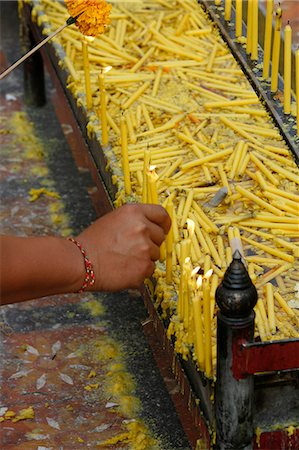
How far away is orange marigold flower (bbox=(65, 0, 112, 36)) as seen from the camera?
3428mm

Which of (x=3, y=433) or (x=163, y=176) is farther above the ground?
(x=163, y=176)

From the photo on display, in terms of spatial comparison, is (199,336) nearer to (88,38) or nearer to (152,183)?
(152,183)

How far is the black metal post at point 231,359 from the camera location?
258 cm

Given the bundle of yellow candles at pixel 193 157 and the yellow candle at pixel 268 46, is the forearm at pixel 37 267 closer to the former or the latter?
the bundle of yellow candles at pixel 193 157

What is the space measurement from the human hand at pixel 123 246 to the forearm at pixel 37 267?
9 centimetres

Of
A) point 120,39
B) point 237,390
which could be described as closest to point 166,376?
point 237,390

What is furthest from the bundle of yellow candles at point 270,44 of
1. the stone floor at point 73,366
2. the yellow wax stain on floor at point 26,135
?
the yellow wax stain on floor at point 26,135

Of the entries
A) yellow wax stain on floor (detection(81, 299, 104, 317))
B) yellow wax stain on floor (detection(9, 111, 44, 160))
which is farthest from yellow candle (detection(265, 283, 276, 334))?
yellow wax stain on floor (detection(9, 111, 44, 160))

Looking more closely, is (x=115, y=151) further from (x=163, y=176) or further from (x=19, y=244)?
(x=19, y=244)

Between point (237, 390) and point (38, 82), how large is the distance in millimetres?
3861

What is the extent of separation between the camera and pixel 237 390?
2799mm

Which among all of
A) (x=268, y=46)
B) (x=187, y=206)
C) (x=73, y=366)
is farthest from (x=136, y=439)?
(x=268, y=46)

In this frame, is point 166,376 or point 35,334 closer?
point 166,376

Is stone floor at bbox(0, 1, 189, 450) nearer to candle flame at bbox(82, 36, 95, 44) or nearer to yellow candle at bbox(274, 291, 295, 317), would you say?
yellow candle at bbox(274, 291, 295, 317)
